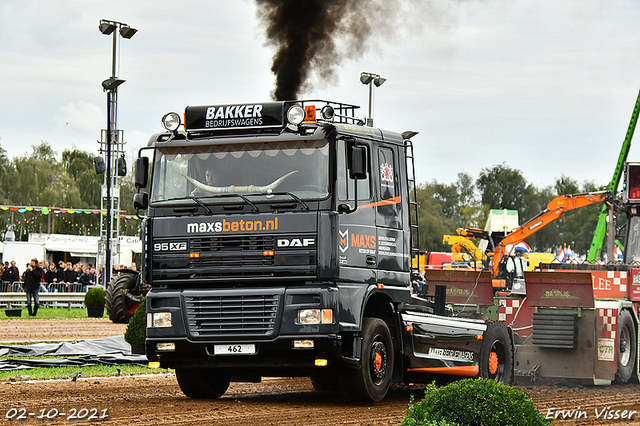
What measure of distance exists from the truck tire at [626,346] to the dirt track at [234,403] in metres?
0.25

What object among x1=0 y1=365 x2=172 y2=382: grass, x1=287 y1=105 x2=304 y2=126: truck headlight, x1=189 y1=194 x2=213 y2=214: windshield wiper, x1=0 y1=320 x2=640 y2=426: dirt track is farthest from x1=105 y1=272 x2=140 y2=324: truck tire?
x1=287 y1=105 x2=304 y2=126: truck headlight

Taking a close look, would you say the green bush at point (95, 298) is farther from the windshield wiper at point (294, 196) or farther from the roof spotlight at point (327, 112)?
the windshield wiper at point (294, 196)

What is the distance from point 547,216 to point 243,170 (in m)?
22.0

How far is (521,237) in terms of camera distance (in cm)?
3341

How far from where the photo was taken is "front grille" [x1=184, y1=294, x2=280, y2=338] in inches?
408

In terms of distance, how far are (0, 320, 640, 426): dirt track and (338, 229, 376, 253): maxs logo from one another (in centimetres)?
183

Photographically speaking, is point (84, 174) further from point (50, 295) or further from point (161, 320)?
point (161, 320)

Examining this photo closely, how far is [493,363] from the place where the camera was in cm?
1311

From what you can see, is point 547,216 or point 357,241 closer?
point 357,241

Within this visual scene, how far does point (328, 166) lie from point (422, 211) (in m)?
83.5

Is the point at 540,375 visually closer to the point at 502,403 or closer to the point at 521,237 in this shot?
the point at 502,403

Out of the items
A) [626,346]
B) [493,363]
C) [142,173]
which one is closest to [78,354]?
[142,173]

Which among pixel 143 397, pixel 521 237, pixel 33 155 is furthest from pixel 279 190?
pixel 33 155

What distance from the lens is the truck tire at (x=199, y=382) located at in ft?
37.9
